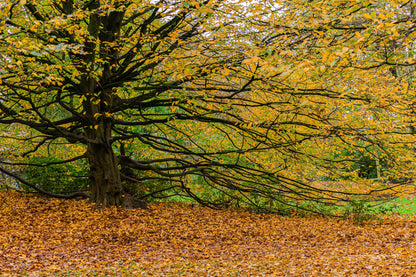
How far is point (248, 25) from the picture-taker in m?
8.41

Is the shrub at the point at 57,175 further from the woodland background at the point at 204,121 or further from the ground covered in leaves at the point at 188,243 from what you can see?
the ground covered in leaves at the point at 188,243

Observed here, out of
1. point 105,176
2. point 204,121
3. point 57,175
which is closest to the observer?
point 204,121

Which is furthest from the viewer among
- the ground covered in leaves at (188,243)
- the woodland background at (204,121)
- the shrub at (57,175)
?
the shrub at (57,175)

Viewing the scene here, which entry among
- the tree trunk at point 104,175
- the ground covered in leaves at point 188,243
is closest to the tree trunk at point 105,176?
the tree trunk at point 104,175

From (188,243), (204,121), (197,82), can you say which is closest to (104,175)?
(204,121)

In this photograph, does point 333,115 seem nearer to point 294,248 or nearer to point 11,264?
point 294,248

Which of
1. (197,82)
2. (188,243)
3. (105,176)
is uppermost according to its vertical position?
(197,82)

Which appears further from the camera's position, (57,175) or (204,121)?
(57,175)

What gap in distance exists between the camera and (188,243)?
835cm

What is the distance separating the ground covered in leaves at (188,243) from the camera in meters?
6.18

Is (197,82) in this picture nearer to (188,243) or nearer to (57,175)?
(188,243)

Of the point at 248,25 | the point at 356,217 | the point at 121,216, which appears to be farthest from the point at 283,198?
the point at 248,25

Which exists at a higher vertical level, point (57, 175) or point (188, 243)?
point (57, 175)

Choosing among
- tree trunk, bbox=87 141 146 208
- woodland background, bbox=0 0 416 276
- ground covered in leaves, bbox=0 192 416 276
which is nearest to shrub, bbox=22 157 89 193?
woodland background, bbox=0 0 416 276
